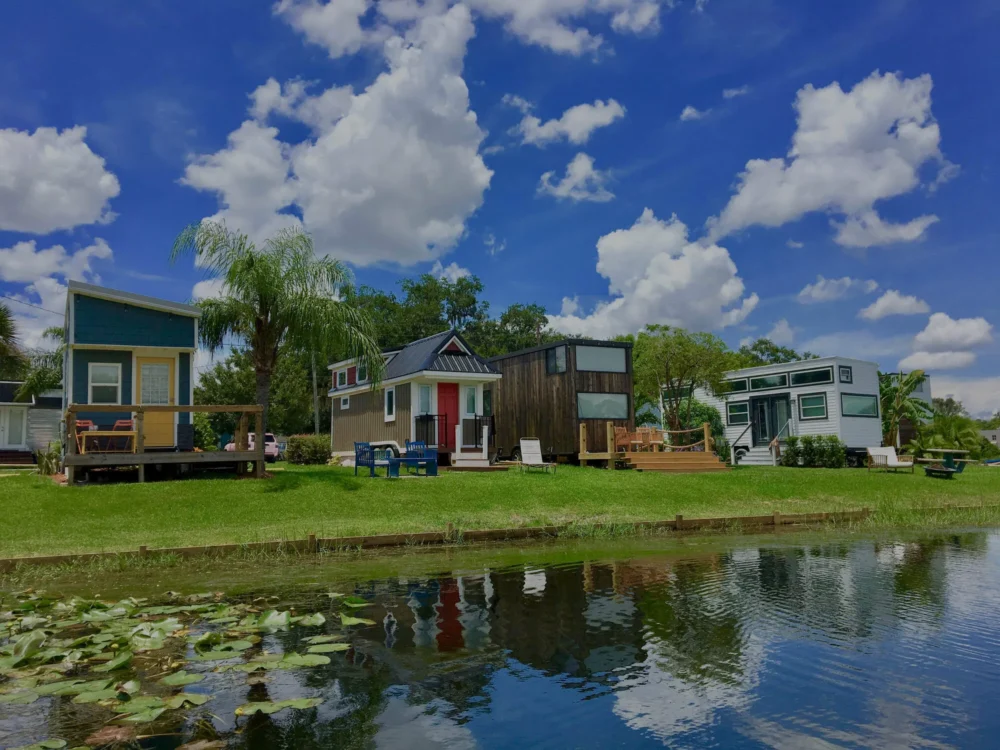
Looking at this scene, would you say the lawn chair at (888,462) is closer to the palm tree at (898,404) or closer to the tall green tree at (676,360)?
the tall green tree at (676,360)

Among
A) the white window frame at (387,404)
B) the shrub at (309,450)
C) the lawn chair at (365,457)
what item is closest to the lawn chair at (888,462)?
the white window frame at (387,404)

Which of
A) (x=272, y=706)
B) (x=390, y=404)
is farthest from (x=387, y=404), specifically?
(x=272, y=706)

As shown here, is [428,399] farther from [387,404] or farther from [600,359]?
[600,359]

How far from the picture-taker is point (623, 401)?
1078 inches

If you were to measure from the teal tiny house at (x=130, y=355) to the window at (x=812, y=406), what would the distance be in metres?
25.7

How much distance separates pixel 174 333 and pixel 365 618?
15508mm

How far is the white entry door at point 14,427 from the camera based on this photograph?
3578cm

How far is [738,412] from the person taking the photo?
1480 inches

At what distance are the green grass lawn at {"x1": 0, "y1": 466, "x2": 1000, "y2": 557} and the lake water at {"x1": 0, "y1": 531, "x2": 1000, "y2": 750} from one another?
14.2 ft

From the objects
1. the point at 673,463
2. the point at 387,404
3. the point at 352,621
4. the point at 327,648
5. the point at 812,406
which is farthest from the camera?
the point at 812,406

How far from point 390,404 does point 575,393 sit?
686cm

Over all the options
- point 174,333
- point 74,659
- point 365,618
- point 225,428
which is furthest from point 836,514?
point 225,428

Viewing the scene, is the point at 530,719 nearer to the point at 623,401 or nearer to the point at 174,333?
the point at 174,333

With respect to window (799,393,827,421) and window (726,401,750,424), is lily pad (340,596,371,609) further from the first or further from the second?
window (726,401,750,424)
